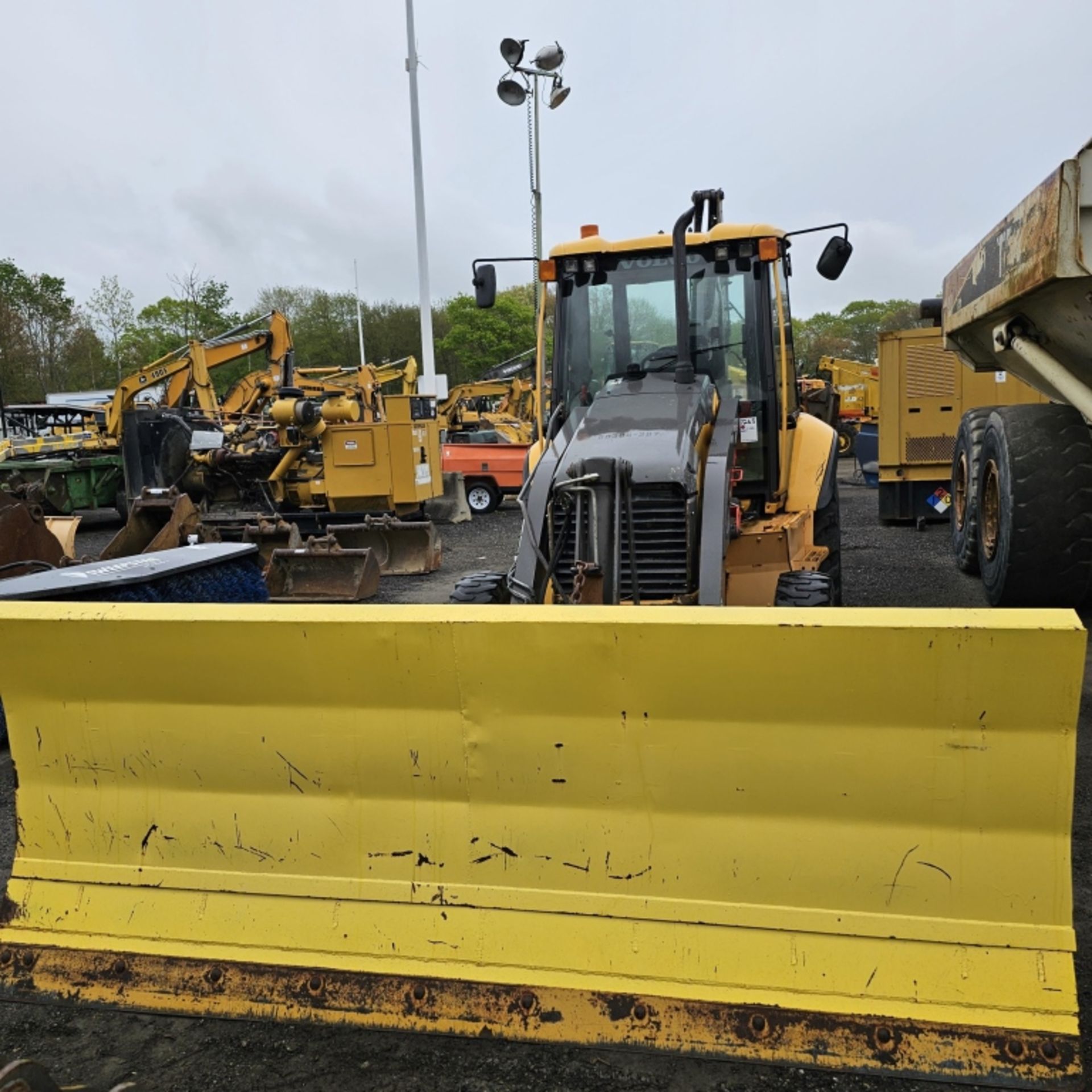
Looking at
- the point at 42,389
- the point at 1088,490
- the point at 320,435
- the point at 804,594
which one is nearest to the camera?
the point at 804,594

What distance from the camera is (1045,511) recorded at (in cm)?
526

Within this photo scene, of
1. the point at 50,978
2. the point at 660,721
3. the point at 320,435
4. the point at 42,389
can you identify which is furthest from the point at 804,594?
the point at 42,389

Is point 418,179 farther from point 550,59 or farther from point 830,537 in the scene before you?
point 830,537

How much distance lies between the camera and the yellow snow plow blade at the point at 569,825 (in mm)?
2199

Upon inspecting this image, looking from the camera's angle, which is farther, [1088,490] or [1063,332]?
[1088,490]

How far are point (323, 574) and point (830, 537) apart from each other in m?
4.88

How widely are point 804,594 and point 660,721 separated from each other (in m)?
2.22

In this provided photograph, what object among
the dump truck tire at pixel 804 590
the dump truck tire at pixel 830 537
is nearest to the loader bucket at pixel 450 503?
the dump truck tire at pixel 830 537

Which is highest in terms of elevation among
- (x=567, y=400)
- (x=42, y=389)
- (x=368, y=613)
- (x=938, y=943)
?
(x=42, y=389)

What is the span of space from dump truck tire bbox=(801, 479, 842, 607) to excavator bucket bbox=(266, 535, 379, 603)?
4365 millimetres

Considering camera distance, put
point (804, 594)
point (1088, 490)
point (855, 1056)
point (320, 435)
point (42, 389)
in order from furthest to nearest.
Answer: point (42, 389) < point (320, 435) < point (1088, 490) < point (804, 594) < point (855, 1056)

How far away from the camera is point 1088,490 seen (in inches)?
205

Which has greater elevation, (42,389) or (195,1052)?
(42,389)

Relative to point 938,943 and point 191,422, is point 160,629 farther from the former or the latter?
point 191,422
